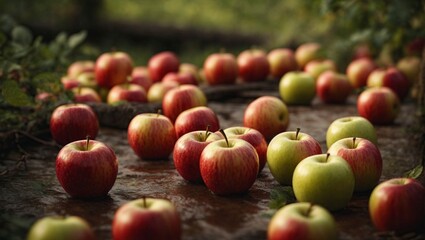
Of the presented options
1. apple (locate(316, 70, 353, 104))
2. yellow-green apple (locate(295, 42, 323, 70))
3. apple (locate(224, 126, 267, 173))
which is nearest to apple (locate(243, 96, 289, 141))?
apple (locate(224, 126, 267, 173))

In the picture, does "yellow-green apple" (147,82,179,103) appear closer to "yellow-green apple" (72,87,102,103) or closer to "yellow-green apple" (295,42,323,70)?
"yellow-green apple" (72,87,102,103)

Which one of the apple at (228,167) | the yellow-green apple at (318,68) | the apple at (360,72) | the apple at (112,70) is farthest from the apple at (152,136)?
the apple at (360,72)

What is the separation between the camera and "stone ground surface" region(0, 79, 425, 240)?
3031mm

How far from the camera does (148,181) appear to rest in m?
3.85

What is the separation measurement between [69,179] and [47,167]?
763 mm

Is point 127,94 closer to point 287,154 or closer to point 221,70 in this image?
point 221,70

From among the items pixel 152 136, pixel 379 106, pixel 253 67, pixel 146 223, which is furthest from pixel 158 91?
pixel 146 223

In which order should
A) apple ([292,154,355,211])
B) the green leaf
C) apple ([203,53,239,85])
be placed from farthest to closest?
1. apple ([203,53,239,85])
2. the green leaf
3. apple ([292,154,355,211])

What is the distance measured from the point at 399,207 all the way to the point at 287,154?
2.70 feet

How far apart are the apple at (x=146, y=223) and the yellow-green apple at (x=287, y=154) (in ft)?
3.39

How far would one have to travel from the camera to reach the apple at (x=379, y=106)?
5.14 metres

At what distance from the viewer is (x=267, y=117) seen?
4695 millimetres

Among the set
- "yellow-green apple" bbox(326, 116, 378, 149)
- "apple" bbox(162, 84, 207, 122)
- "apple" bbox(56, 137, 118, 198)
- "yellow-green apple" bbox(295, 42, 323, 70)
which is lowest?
"apple" bbox(56, 137, 118, 198)

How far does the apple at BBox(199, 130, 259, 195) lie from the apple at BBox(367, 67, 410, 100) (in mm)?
2783
